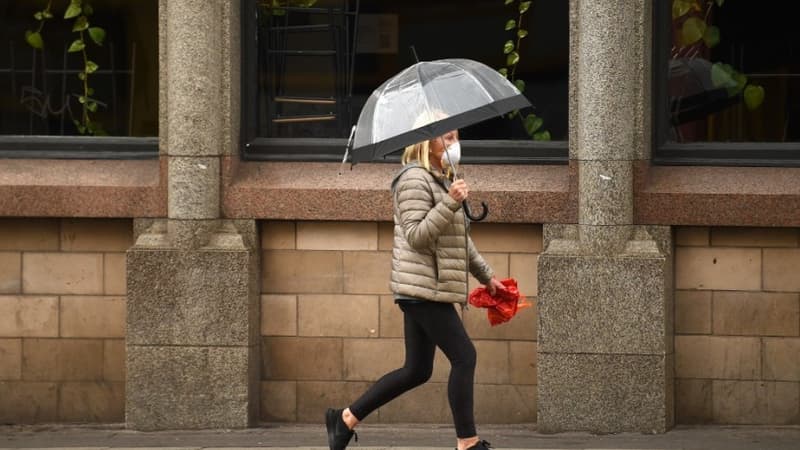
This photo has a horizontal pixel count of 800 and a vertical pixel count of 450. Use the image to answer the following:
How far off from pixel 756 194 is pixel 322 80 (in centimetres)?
291

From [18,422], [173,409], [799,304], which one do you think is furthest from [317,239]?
[799,304]

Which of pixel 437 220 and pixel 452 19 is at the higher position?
pixel 452 19

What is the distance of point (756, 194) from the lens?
972cm

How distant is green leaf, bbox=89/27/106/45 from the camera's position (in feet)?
35.0

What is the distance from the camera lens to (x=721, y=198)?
32.0 ft

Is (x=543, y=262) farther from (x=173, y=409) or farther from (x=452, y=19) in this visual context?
(x=173, y=409)

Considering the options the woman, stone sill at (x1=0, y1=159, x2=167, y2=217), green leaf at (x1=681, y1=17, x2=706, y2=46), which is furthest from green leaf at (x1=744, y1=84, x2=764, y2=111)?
stone sill at (x1=0, y1=159, x2=167, y2=217)

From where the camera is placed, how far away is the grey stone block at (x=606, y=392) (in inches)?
381

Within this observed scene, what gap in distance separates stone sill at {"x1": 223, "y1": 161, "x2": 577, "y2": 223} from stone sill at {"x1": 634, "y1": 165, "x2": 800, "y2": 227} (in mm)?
527

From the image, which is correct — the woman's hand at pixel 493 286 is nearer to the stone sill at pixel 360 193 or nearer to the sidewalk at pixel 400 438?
the sidewalk at pixel 400 438

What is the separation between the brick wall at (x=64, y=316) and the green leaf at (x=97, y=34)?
1.23m

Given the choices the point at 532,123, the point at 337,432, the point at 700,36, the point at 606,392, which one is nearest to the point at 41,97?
the point at 532,123

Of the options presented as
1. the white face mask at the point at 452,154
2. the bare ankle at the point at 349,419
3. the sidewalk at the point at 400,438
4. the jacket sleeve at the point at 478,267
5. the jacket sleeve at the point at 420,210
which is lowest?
the sidewalk at the point at 400,438

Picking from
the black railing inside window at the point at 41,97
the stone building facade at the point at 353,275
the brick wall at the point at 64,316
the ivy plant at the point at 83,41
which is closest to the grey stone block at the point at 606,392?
the stone building facade at the point at 353,275
